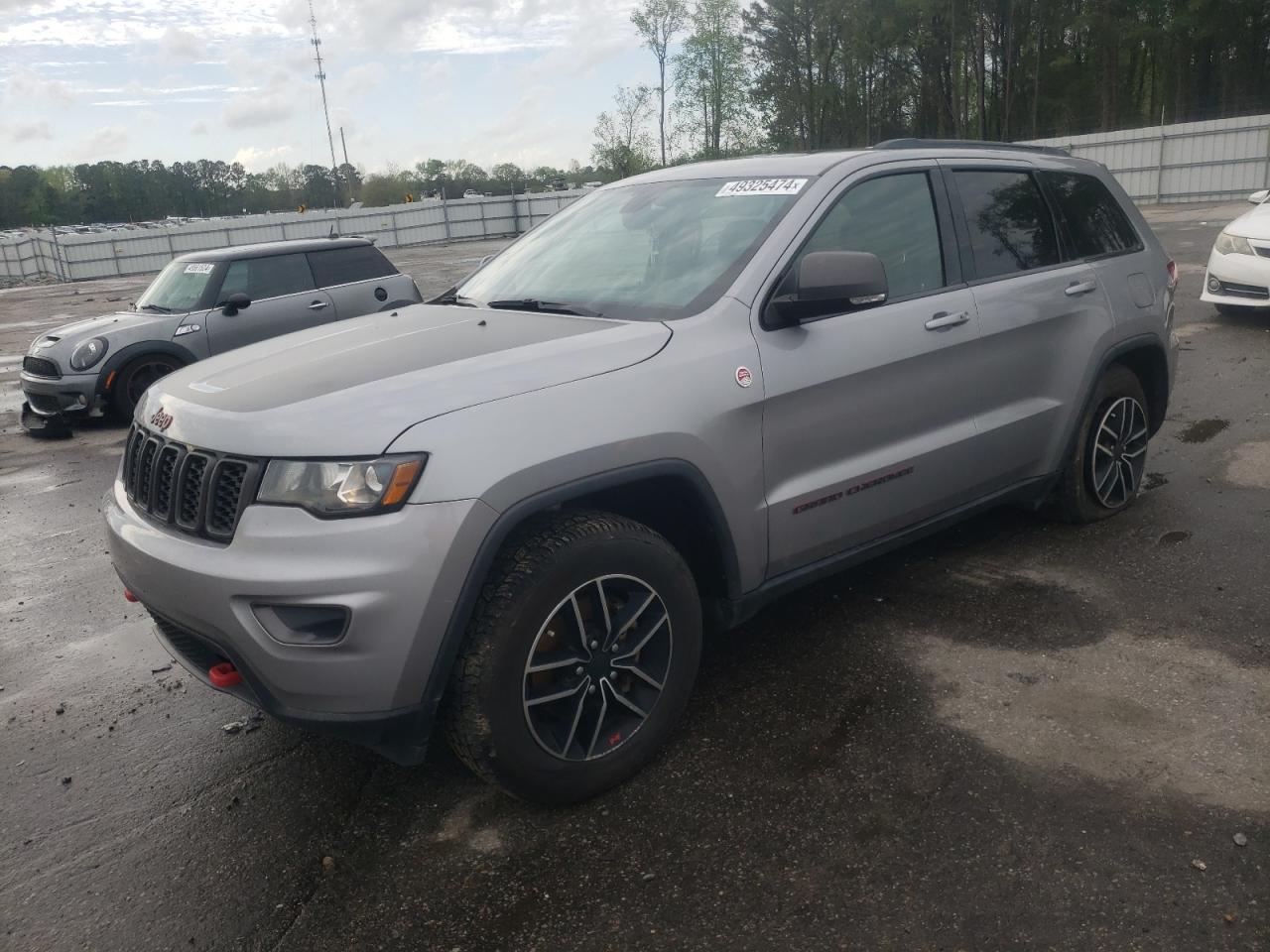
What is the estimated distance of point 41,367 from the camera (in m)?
9.75

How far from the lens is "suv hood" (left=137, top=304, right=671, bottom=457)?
273 centimetres

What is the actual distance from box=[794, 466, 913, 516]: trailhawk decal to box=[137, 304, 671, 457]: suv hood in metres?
0.76

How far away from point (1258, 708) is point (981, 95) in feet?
166

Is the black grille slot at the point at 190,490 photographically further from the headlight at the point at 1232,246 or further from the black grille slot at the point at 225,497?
the headlight at the point at 1232,246

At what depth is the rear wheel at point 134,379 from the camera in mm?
9680

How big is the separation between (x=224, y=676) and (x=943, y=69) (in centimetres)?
5505

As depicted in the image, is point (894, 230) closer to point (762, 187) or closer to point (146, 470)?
point (762, 187)

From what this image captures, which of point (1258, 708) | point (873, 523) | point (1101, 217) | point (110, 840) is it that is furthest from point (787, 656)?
point (1101, 217)

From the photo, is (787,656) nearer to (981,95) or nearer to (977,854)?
(977,854)

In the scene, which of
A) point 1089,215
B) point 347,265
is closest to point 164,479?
point 1089,215

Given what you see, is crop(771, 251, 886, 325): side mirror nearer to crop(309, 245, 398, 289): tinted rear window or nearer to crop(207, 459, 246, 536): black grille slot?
crop(207, 459, 246, 536): black grille slot

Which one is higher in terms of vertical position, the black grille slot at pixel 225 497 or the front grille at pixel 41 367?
the black grille slot at pixel 225 497

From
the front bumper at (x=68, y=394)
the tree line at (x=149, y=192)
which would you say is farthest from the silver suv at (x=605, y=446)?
the tree line at (x=149, y=192)

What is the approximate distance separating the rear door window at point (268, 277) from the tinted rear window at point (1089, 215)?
305 inches
